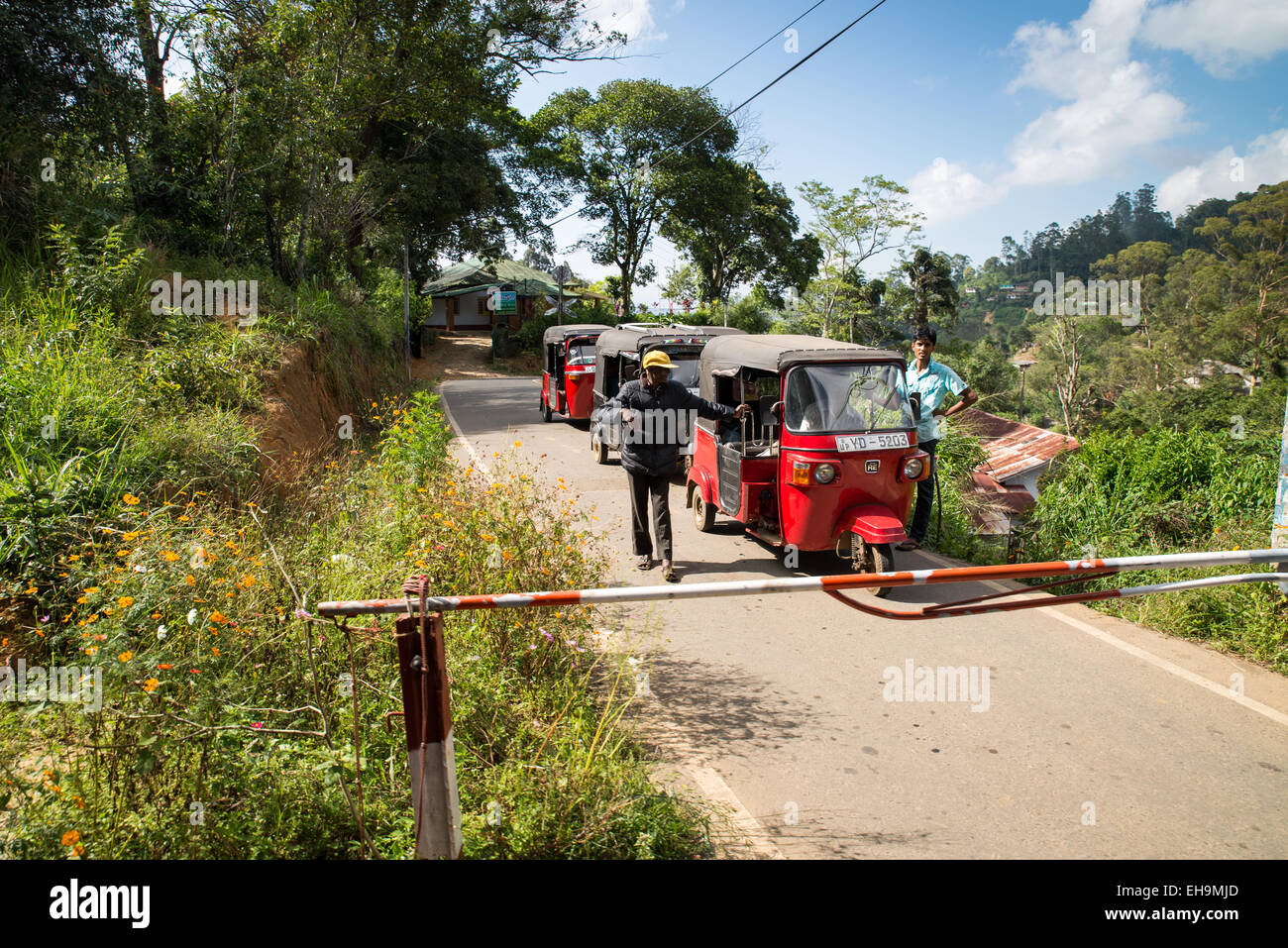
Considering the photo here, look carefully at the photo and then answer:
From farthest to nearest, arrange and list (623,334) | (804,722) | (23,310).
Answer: (623,334)
(23,310)
(804,722)

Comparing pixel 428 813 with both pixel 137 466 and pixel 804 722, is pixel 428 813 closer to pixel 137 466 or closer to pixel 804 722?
pixel 804 722

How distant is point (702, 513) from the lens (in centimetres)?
973

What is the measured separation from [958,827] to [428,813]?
2.56 metres

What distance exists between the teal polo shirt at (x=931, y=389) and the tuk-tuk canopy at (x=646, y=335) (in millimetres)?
4921

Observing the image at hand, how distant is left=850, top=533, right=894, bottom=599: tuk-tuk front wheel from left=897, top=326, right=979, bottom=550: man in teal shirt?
1.11 m

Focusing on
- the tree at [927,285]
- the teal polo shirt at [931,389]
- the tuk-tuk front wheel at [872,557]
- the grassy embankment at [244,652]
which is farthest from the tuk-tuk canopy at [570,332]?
the tree at [927,285]

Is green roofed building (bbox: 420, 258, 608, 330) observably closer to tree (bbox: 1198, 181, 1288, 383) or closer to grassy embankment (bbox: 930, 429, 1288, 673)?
grassy embankment (bbox: 930, 429, 1288, 673)

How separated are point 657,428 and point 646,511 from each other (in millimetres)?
909

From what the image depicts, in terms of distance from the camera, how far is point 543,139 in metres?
40.9

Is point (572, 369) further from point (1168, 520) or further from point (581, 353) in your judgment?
point (1168, 520)

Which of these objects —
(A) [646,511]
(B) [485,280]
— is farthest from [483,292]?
(A) [646,511]

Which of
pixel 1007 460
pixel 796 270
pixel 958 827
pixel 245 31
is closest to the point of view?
pixel 958 827

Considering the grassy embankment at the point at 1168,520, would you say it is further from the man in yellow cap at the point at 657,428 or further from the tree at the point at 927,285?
the tree at the point at 927,285
